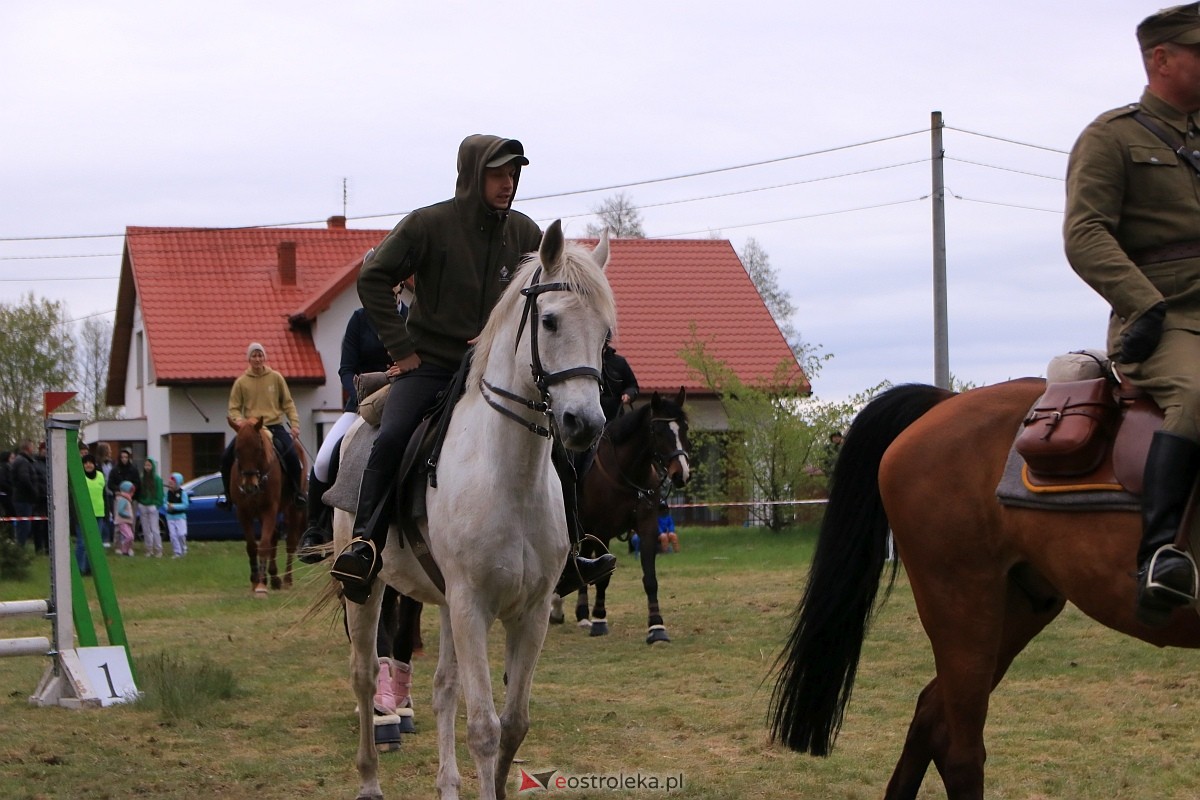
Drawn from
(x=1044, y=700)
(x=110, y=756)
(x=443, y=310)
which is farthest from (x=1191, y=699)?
(x=110, y=756)

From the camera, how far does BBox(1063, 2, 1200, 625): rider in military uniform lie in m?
4.60

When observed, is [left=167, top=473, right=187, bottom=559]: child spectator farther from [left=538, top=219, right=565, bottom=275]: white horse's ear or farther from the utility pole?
[left=538, top=219, right=565, bottom=275]: white horse's ear

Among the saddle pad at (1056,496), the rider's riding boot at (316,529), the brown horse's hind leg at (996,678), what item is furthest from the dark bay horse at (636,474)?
A: the saddle pad at (1056,496)

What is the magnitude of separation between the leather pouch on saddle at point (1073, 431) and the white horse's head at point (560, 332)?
1.62m

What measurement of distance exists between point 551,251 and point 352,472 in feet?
6.28

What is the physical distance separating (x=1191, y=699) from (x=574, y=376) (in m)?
5.38

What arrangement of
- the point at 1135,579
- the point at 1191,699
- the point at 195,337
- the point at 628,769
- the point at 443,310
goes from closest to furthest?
the point at 1135,579
the point at 443,310
the point at 628,769
the point at 1191,699
the point at 195,337

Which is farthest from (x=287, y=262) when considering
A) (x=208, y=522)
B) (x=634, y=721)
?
(x=634, y=721)

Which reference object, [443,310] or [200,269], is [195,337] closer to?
[200,269]

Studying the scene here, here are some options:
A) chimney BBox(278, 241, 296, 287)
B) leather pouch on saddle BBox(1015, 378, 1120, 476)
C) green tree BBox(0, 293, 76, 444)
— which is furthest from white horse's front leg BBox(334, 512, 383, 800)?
green tree BBox(0, 293, 76, 444)

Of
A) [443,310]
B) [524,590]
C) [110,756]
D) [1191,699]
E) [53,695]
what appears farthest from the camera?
[53,695]

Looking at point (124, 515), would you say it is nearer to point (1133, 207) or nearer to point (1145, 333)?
point (1133, 207)

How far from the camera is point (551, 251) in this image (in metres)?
5.36

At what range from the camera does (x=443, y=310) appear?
20.9 ft
